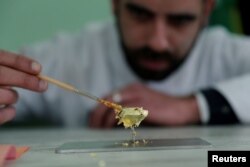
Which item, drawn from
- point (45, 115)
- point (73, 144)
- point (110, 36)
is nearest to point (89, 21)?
point (110, 36)

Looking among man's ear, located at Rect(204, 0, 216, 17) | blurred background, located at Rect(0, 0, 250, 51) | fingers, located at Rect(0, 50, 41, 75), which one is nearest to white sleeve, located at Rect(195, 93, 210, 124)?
man's ear, located at Rect(204, 0, 216, 17)

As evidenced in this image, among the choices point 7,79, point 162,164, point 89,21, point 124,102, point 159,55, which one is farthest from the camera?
point 89,21

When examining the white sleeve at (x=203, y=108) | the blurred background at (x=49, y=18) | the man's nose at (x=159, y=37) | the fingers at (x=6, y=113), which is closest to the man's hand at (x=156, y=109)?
the white sleeve at (x=203, y=108)

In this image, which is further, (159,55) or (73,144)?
(159,55)

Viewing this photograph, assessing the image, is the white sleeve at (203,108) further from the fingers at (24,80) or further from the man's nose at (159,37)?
the fingers at (24,80)

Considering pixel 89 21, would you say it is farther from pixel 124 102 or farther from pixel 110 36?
pixel 124 102

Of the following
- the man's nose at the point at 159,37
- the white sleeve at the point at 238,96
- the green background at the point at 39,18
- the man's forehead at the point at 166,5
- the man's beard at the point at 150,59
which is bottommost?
the white sleeve at the point at 238,96

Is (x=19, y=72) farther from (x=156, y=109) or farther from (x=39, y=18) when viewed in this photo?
(x=39, y=18)
